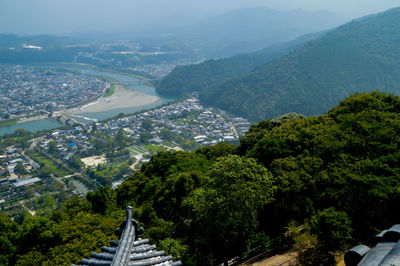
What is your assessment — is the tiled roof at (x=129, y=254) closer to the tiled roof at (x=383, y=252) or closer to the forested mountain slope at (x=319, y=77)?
the tiled roof at (x=383, y=252)

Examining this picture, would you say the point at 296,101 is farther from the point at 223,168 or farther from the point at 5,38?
the point at 5,38

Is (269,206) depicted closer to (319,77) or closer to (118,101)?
(319,77)

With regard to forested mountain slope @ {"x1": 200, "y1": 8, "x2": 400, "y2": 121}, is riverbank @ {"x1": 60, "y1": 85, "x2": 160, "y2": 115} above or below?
below

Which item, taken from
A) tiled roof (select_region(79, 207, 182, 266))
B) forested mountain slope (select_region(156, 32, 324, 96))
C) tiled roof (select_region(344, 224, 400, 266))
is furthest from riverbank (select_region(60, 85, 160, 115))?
tiled roof (select_region(344, 224, 400, 266))

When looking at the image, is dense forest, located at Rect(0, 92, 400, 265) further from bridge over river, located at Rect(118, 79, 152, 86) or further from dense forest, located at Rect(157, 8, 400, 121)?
bridge over river, located at Rect(118, 79, 152, 86)

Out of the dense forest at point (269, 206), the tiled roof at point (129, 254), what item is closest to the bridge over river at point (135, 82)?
the dense forest at point (269, 206)

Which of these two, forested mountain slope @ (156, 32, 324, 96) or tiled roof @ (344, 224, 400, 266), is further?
forested mountain slope @ (156, 32, 324, 96)

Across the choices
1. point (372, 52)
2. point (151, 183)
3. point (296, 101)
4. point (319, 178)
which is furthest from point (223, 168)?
point (372, 52)
